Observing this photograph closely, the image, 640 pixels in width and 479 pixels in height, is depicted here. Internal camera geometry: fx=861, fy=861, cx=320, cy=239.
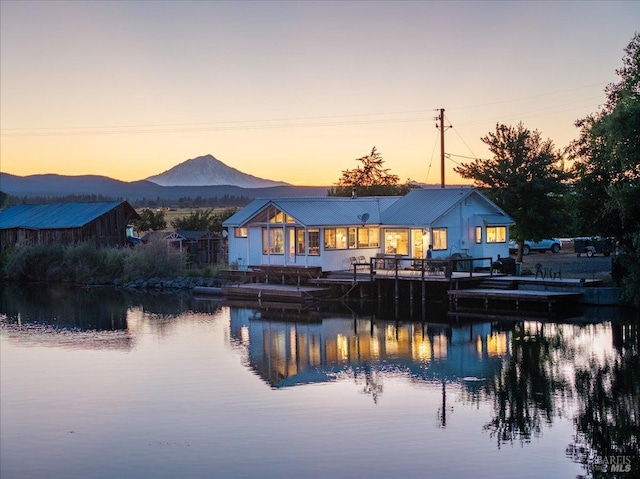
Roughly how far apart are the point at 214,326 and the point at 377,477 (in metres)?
21.5

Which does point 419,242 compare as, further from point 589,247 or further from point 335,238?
point 589,247

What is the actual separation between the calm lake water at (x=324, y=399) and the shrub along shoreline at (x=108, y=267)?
18.6 m

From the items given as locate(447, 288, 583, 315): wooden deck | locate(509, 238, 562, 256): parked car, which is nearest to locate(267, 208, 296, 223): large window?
locate(447, 288, 583, 315): wooden deck

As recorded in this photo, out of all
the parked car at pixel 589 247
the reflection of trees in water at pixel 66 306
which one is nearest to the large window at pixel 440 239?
the parked car at pixel 589 247

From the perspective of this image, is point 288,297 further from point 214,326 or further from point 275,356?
point 275,356

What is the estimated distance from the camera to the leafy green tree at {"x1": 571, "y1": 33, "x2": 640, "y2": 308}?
32625mm

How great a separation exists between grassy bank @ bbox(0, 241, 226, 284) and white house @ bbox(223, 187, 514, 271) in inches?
329

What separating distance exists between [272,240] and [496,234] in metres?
12.6

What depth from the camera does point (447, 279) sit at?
132 ft

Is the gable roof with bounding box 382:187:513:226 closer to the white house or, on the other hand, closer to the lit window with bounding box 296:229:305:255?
the white house

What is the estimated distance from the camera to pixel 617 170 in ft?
118

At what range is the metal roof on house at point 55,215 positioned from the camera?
6762 cm

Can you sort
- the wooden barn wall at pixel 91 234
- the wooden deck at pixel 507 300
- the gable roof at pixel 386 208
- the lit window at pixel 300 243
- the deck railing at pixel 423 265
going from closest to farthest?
the wooden deck at pixel 507 300 < the deck railing at pixel 423 265 < the gable roof at pixel 386 208 < the lit window at pixel 300 243 < the wooden barn wall at pixel 91 234

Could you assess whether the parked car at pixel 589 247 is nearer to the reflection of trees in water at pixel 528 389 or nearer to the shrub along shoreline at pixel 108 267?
the shrub along shoreline at pixel 108 267
